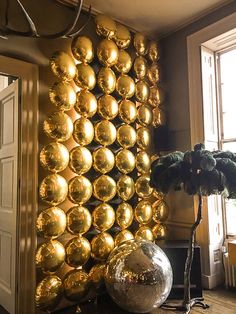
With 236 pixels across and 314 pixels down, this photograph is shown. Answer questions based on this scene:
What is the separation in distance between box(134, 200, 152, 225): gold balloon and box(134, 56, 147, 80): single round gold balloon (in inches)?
54.2

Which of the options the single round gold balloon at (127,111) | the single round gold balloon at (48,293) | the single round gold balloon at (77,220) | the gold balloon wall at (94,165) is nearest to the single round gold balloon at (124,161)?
the gold balloon wall at (94,165)

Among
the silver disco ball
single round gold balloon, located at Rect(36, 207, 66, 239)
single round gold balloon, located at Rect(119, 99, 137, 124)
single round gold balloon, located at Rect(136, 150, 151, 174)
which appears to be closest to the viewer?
the silver disco ball

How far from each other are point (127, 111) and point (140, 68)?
579mm

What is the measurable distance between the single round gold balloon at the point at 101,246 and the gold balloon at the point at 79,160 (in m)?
0.62

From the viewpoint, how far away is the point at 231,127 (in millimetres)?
3061

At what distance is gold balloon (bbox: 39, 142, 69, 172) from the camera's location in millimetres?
2252

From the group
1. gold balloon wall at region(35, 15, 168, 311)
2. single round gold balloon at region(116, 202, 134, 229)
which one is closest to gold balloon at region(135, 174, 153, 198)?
gold balloon wall at region(35, 15, 168, 311)

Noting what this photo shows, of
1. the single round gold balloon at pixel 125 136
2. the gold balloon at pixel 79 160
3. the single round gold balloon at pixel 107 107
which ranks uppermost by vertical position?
the single round gold balloon at pixel 107 107

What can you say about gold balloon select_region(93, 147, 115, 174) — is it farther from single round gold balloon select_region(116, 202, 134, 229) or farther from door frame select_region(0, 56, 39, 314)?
door frame select_region(0, 56, 39, 314)

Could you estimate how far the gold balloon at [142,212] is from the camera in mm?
2877

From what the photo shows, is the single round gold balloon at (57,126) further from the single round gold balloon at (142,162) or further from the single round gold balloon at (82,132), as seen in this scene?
the single round gold balloon at (142,162)

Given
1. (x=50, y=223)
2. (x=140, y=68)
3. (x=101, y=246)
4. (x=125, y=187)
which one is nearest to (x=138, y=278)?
(x=101, y=246)

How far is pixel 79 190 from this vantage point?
2383 millimetres

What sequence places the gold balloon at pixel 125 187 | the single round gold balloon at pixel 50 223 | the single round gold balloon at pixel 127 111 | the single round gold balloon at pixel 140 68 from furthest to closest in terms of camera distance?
1. the single round gold balloon at pixel 140 68
2. the single round gold balloon at pixel 127 111
3. the gold balloon at pixel 125 187
4. the single round gold balloon at pixel 50 223
